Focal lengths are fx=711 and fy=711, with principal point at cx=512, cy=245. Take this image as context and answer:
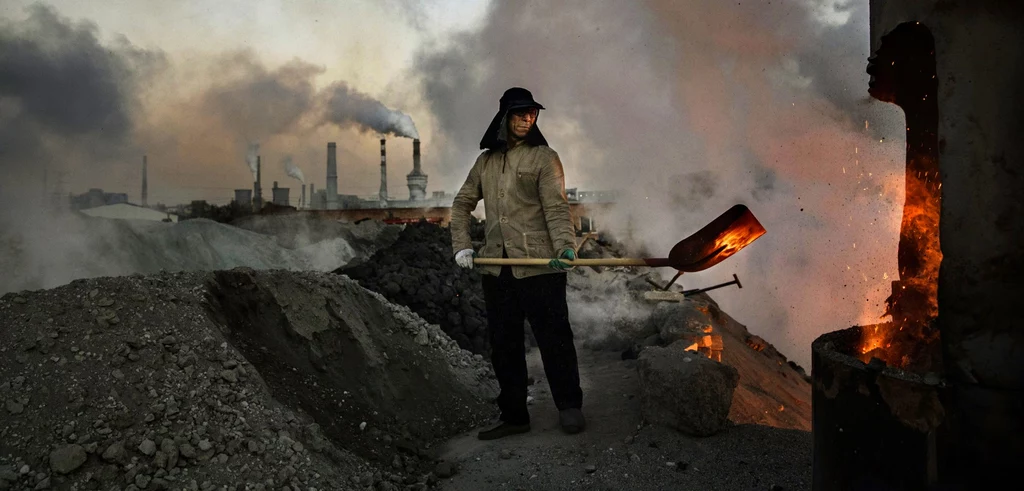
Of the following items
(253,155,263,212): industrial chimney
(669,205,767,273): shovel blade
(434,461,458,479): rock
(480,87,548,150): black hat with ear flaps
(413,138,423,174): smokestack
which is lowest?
(434,461,458,479): rock

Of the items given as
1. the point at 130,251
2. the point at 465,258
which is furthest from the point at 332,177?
the point at 465,258

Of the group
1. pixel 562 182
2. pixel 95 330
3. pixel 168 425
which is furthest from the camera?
pixel 562 182

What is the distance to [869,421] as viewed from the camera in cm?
268

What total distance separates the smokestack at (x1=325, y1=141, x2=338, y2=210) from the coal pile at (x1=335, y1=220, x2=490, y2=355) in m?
19.4

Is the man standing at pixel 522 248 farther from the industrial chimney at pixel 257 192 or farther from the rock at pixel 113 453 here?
the industrial chimney at pixel 257 192

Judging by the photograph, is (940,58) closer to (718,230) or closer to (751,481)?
(718,230)

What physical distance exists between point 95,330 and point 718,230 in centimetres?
380

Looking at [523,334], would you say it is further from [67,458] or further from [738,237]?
[67,458]

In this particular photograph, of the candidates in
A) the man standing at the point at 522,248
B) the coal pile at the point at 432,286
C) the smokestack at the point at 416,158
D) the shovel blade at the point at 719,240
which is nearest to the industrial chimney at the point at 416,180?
the smokestack at the point at 416,158

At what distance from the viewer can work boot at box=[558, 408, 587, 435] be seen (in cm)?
488

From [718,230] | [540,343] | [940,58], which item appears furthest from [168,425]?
[940,58]

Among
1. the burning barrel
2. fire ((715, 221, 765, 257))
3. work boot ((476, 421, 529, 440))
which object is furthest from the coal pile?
the burning barrel

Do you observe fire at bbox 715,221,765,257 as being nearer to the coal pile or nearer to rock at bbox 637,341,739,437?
rock at bbox 637,341,739,437

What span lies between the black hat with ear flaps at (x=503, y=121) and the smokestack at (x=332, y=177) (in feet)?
84.0
